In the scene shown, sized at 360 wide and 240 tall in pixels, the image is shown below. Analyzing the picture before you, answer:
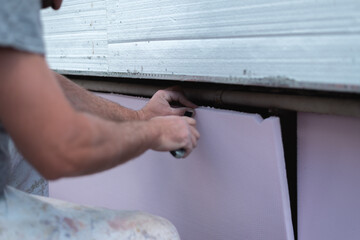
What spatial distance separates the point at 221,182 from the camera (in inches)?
50.8

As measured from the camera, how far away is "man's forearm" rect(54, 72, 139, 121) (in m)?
1.40

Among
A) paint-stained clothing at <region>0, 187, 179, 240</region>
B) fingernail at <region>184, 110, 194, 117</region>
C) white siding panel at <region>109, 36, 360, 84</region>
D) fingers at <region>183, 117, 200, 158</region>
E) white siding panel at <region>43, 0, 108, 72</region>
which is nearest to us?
white siding panel at <region>109, 36, 360, 84</region>

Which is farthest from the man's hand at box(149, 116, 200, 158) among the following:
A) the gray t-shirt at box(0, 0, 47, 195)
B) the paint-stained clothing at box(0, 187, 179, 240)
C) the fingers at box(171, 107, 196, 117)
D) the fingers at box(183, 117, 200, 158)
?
the gray t-shirt at box(0, 0, 47, 195)

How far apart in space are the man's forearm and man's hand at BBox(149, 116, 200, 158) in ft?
0.90

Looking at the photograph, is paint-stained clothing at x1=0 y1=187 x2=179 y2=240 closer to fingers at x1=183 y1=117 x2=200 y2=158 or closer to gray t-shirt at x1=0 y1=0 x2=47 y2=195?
fingers at x1=183 y1=117 x2=200 y2=158

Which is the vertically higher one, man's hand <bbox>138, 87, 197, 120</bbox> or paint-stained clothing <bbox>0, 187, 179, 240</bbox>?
man's hand <bbox>138, 87, 197, 120</bbox>

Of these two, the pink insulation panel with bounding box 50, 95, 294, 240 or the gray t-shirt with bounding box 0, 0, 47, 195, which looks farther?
the pink insulation panel with bounding box 50, 95, 294, 240

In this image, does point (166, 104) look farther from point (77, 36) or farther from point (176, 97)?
point (77, 36)

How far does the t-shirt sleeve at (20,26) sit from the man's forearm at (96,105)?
57 centimetres

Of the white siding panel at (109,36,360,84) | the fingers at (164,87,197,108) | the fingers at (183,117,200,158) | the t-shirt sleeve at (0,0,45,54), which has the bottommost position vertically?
the fingers at (183,117,200,158)

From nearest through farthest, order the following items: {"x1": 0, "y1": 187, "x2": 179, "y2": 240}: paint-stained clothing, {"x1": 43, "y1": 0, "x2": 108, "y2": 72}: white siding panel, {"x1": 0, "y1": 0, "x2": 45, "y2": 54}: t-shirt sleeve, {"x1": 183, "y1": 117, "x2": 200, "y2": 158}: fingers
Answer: {"x1": 0, "y1": 0, "x2": 45, "y2": 54}: t-shirt sleeve < {"x1": 0, "y1": 187, "x2": 179, "y2": 240}: paint-stained clothing < {"x1": 183, "y1": 117, "x2": 200, "y2": 158}: fingers < {"x1": 43, "y1": 0, "x2": 108, "y2": 72}: white siding panel

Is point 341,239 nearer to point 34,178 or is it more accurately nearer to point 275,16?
point 275,16

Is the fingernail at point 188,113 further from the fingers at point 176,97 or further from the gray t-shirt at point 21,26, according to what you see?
the gray t-shirt at point 21,26

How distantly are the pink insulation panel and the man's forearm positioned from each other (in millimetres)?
101
